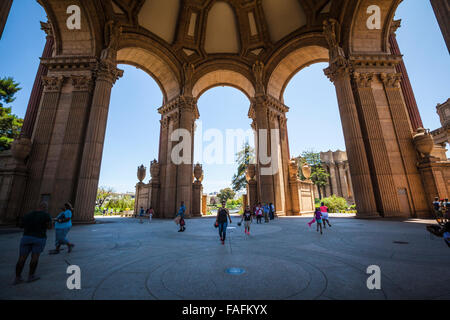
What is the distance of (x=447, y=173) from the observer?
11719mm

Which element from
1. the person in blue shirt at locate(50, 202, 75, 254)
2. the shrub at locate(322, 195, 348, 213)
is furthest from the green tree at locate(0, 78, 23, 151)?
the shrub at locate(322, 195, 348, 213)

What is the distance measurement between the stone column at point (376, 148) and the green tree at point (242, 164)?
2531cm

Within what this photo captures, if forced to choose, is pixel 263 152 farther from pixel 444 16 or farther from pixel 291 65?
pixel 444 16

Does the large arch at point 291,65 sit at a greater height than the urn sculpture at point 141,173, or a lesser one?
greater

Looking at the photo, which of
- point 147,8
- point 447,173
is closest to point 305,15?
point 147,8

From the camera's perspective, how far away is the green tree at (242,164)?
3909 centimetres

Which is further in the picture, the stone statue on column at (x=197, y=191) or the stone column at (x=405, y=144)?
the stone statue on column at (x=197, y=191)

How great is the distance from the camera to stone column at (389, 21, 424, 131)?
47.7 feet

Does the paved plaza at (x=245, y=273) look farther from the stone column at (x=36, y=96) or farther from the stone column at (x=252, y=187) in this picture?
the stone column at (x=252, y=187)

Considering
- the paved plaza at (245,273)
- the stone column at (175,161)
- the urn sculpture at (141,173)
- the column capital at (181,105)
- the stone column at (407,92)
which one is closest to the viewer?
the paved plaza at (245,273)

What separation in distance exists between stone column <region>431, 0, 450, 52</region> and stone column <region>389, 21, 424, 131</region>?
1097cm

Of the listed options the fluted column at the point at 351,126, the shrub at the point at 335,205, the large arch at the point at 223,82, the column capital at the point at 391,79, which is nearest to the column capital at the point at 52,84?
the large arch at the point at 223,82

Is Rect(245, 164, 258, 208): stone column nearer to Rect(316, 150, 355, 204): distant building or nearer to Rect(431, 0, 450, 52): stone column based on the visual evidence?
Rect(431, 0, 450, 52): stone column
